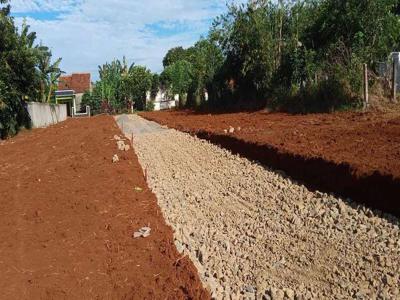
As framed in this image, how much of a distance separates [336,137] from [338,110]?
6689 millimetres

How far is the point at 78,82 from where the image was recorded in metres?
66.8

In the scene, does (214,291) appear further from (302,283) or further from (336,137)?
(336,137)

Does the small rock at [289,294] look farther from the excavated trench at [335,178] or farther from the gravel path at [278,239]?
the excavated trench at [335,178]

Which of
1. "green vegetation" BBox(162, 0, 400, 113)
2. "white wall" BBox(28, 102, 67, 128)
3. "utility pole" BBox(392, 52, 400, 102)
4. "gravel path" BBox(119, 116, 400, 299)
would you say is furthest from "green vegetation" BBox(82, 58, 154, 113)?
"gravel path" BBox(119, 116, 400, 299)

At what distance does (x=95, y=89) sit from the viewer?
57094 mm

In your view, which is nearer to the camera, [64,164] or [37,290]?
[37,290]

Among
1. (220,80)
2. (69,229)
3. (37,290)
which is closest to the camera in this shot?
(37,290)

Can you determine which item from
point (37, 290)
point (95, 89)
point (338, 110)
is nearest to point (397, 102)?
point (338, 110)

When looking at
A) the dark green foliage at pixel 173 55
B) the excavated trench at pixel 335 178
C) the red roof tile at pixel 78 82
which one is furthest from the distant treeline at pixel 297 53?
the dark green foliage at pixel 173 55

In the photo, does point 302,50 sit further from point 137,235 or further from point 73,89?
point 73,89

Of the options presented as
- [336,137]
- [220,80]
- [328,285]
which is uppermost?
[220,80]

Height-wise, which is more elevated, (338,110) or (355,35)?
(355,35)

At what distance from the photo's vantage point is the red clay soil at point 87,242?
195 inches

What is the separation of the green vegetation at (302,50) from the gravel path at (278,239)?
386 inches
